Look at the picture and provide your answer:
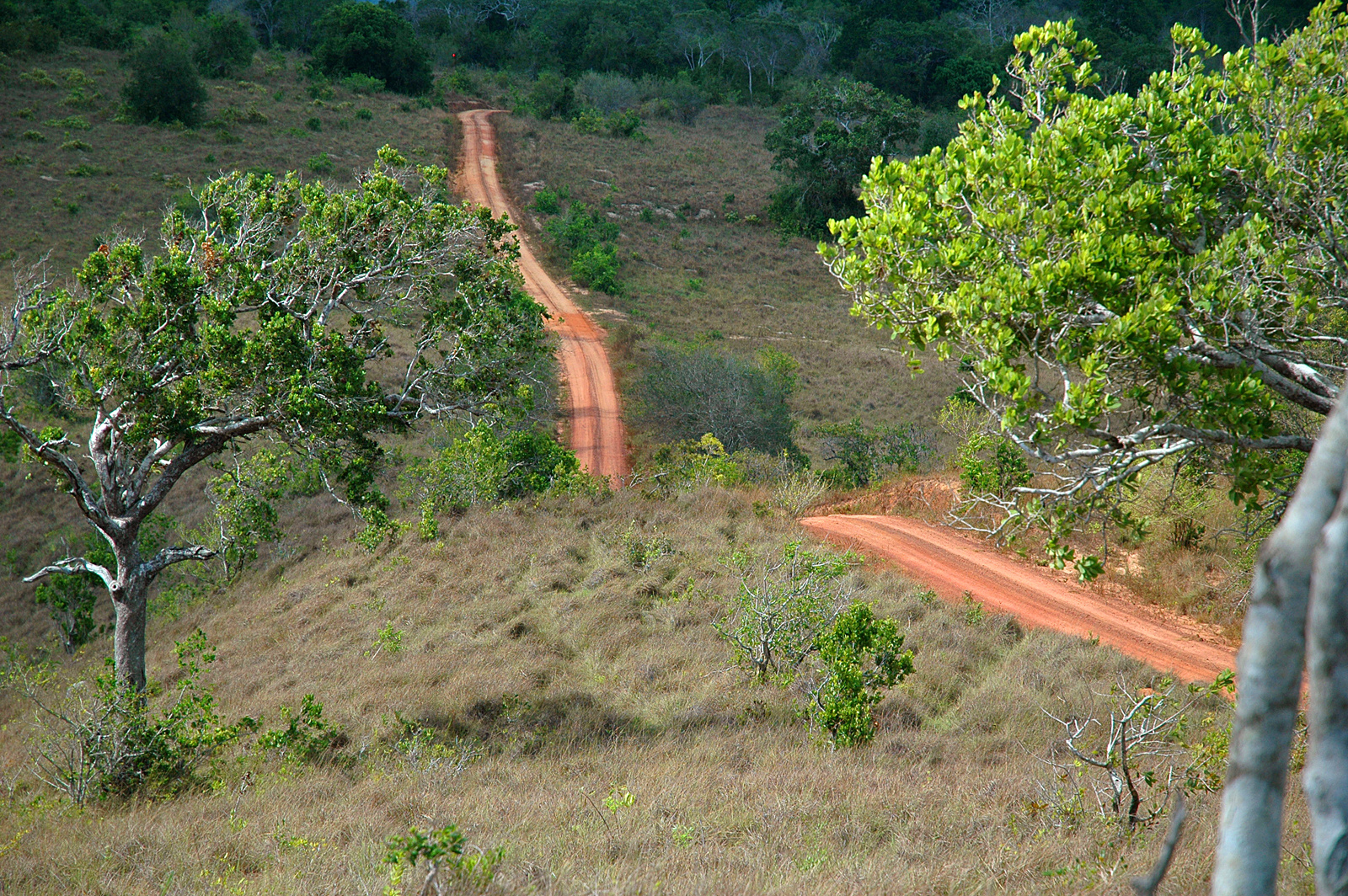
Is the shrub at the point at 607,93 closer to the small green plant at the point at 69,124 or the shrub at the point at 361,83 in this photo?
the shrub at the point at 361,83

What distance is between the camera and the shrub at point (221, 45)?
182 feet

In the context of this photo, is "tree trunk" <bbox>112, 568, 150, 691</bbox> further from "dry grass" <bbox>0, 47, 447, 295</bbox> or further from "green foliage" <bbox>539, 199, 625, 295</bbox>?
"green foliage" <bbox>539, 199, 625, 295</bbox>

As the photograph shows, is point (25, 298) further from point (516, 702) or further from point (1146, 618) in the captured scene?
point (1146, 618)

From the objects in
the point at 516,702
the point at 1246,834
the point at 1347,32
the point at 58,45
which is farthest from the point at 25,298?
the point at 58,45

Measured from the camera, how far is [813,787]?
7.84 metres

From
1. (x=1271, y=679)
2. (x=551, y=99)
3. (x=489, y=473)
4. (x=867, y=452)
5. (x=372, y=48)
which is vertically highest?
(x=372, y=48)

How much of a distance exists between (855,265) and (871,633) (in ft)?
15.0

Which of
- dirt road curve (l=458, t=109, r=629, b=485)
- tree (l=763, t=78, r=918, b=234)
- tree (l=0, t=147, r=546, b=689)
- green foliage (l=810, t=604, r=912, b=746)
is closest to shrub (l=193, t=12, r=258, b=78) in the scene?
dirt road curve (l=458, t=109, r=629, b=485)

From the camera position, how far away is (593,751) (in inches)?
380

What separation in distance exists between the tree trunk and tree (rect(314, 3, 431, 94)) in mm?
58684

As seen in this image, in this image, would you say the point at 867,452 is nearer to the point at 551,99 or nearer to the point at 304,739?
the point at 304,739

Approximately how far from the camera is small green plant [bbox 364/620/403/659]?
13.1 metres

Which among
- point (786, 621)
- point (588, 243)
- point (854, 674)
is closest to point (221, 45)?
point (588, 243)

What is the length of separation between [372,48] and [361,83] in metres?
4.24
